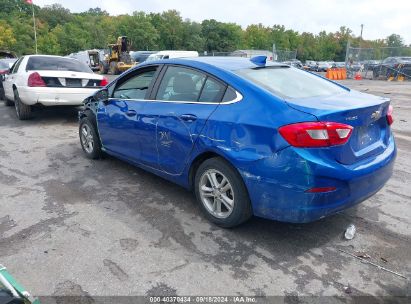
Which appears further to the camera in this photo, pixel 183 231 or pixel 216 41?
pixel 216 41

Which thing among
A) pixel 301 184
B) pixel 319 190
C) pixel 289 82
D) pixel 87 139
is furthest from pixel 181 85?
pixel 87 139

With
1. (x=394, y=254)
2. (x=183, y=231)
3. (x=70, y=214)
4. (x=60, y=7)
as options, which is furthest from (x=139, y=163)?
(x=60, y=7)

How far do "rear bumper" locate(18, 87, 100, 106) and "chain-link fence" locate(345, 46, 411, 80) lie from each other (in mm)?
23617

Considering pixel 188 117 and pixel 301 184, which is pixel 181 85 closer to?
pixel 188 117

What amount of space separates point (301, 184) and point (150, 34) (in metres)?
76.6

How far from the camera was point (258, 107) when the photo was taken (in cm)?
311

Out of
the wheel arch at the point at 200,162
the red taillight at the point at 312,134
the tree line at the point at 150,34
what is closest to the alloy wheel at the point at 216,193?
the wheel arch at the point at 200,162

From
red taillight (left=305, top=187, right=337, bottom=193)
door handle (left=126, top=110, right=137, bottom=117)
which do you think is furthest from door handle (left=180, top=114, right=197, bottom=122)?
red taillight (left=305, top=187, right=337, bottom=193)

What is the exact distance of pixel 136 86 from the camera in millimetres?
4578

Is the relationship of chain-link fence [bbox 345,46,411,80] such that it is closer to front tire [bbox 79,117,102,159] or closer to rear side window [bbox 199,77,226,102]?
front tire [bbox 79,117,102,159]

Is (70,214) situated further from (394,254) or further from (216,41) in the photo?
(216,41)

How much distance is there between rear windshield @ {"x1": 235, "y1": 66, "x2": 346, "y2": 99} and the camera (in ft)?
11.1

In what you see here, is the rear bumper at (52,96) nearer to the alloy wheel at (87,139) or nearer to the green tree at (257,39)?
the alloy wheel at (87,139)

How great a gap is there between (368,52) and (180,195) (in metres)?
28.6
